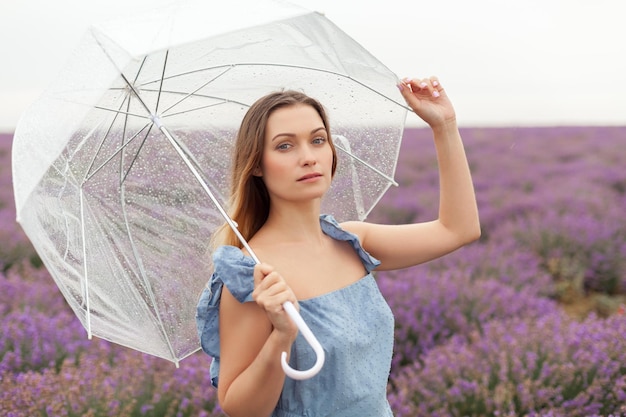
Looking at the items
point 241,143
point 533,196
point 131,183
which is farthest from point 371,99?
point 533,196

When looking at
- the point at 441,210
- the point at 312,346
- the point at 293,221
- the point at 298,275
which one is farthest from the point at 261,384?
the point at 441,210

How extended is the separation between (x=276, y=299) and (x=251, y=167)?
402 millimetres

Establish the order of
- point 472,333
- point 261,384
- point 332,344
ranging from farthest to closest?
point 472,333 < point 332,344 < point 261,384

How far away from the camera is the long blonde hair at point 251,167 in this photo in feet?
5.51

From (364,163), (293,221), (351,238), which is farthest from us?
(364,163)

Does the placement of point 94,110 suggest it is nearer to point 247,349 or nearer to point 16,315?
point 247,349

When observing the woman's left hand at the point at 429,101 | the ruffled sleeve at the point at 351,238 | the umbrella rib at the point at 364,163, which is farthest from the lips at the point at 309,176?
the umbrella rib at the point at 364,163

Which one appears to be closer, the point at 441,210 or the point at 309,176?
the point at 309,176

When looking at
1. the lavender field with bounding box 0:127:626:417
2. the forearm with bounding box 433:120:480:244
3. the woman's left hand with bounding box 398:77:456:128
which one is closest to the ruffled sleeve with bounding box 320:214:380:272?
the forearm with bounding box 433:120:480:244

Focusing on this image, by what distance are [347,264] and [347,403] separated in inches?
12.6

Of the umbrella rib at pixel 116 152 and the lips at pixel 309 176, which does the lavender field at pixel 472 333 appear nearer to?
the umbrella rib at pixel 116 152

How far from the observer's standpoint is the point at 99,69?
150 cm

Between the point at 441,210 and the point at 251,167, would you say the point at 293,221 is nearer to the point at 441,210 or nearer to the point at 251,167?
the point at 251,167

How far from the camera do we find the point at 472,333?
3762 mm
